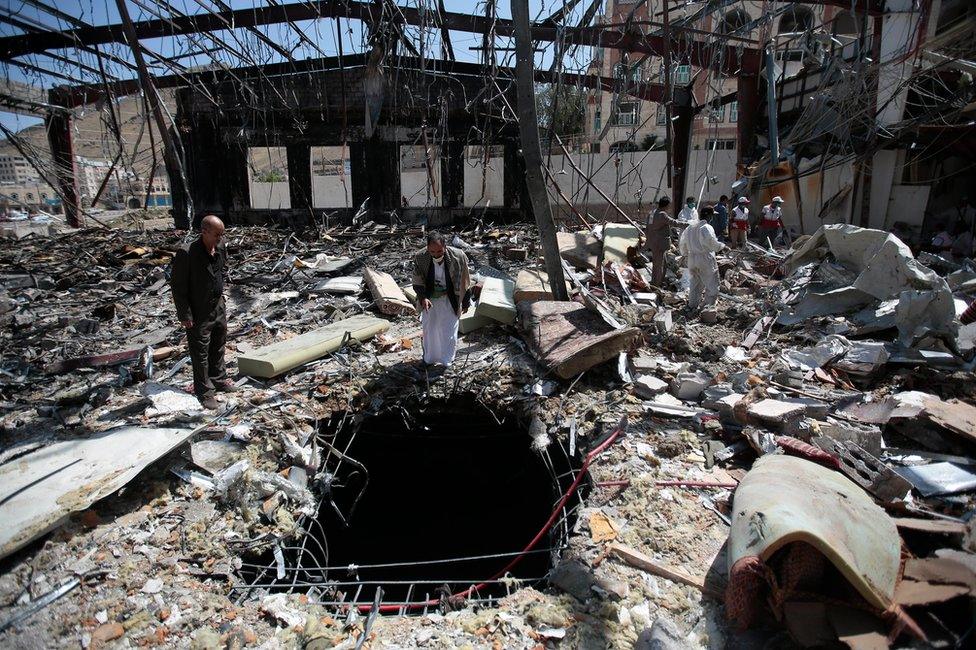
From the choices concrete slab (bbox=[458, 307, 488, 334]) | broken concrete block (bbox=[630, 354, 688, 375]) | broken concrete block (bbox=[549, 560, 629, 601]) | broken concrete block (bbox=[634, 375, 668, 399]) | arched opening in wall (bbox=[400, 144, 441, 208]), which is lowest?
broken concrete block (bbox=[549, 560, 629, 601])

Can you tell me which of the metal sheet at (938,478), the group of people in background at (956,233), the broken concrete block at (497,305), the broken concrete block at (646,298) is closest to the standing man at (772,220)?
the group of people in background at (956,233)

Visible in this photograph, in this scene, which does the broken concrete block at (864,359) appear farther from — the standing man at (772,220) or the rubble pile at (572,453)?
the standing man at (772,220)

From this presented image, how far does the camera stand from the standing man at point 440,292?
504 cm

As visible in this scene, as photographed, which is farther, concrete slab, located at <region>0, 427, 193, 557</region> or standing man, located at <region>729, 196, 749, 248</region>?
standing man, located at <region>729, 196, 749, 248</region>

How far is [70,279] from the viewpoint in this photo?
338 inches

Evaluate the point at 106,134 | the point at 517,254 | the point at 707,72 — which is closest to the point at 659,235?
the point at 517,254

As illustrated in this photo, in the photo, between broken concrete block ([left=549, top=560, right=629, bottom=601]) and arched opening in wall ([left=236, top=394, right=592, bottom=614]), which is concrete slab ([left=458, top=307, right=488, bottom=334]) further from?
broken concrete block ([left=549, top=560, right=629, bottom=601])

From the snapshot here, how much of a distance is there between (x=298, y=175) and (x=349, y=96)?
2693 mm

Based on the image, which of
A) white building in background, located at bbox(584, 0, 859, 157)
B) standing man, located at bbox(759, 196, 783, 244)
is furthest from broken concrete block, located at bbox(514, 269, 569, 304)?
standing man, located at bbox(759, 196, 783, 244)

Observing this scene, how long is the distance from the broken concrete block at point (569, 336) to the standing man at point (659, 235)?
252 cm

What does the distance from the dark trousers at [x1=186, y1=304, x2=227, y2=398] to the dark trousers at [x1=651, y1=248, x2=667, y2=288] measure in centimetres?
613

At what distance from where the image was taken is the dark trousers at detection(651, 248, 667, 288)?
7914 millimetres

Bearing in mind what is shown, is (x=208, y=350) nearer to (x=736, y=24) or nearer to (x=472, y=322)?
(x=472, y=322)

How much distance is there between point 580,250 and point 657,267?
130 centimetres
